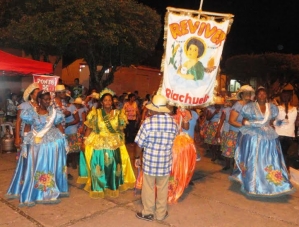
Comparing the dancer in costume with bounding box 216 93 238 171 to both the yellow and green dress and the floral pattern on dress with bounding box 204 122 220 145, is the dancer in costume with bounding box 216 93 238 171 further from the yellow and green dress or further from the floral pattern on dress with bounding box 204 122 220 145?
the yellow and green dress

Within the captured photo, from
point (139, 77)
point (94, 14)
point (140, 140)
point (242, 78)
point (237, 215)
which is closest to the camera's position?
point (140, 140)

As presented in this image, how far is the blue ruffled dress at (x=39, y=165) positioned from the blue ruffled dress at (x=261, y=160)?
303 cm

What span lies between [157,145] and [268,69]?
25860mm

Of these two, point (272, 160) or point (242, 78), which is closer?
point (272, 160)

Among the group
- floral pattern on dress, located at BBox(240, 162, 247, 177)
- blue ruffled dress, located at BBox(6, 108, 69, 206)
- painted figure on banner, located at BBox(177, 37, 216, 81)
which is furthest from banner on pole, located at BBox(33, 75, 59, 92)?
floral pattern on dress, located at BBox(240, 162, 247, 177)

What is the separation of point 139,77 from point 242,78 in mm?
11461

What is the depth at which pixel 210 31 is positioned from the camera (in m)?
4.86

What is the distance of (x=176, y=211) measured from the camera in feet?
15.2

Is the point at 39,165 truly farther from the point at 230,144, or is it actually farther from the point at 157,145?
the point at 230,144

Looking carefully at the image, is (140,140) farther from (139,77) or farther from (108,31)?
(139,77)

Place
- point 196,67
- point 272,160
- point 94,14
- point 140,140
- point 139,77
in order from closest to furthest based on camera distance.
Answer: point 140,140 → point 196,67 → point 272,160 → point 94,14 → point 139,77

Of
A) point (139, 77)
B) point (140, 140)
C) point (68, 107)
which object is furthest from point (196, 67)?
point (139, 77)

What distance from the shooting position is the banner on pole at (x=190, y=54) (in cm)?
484

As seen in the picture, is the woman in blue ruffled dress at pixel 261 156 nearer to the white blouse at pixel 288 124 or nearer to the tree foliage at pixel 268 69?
the white blouse at pixel 288 124
